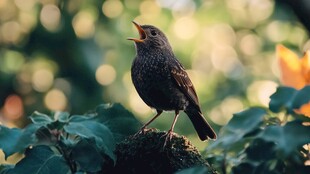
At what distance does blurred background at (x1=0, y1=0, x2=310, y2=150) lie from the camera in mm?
9805

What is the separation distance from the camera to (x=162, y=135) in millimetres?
3104

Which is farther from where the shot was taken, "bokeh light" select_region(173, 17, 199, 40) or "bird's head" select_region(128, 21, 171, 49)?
"bokeh light" select_region(173, 17, 199, 40)

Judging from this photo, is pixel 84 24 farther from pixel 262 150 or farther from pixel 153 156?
pixel 262 150

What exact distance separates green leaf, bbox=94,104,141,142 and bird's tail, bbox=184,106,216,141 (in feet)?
7.17

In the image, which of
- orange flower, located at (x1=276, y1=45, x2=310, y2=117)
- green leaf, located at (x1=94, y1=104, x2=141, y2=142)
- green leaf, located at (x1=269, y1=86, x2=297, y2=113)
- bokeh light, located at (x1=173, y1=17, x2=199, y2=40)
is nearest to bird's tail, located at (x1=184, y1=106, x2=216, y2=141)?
green leaf, located at (x1=94, y1=104, x2=141, y2=142)

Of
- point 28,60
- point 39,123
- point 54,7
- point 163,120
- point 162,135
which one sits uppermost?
point 39,123

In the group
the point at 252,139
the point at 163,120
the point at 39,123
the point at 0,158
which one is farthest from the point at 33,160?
the point at 163,120

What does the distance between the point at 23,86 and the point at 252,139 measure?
27.8 feet

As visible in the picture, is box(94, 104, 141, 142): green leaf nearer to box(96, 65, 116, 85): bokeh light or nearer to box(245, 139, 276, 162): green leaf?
box(245, 139, 276, 162): green leaf

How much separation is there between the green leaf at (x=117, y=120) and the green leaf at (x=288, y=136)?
0.92m

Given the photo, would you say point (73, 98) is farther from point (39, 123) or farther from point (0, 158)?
point (39, 123)

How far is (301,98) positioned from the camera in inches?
82.4

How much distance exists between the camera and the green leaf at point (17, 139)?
2.68 metres

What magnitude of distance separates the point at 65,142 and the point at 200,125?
2.56 metres
